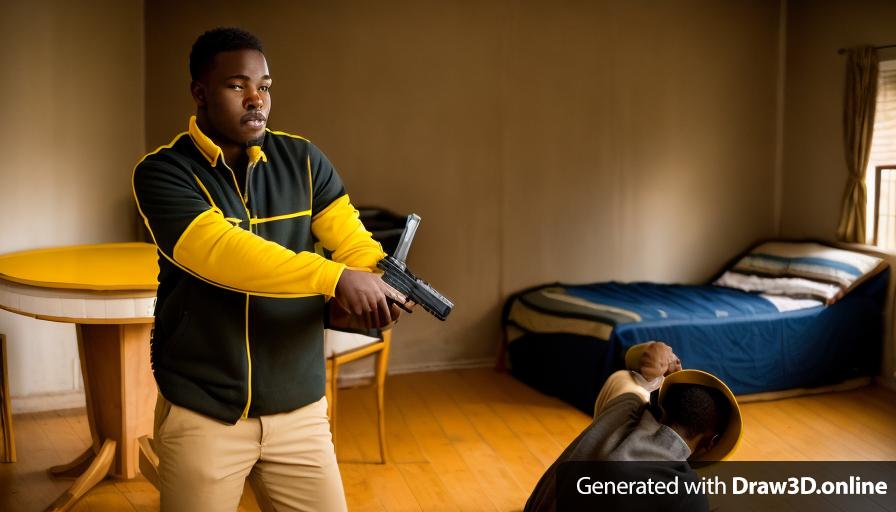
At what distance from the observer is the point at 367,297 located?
1.42 meters

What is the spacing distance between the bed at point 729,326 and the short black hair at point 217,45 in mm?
2936

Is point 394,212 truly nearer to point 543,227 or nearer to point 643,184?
point 543,227

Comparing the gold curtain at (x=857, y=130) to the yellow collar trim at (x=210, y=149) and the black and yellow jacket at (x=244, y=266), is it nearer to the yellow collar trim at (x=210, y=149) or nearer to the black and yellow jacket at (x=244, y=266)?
the black and yellow jacket at (x=244, y=266)

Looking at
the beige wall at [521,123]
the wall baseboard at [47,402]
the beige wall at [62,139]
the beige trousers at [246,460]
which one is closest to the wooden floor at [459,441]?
the wall baseboard at [47,402]

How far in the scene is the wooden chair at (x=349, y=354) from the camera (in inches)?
133

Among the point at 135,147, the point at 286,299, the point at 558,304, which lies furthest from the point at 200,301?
the point at 558,304

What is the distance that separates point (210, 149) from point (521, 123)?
3.63 meters

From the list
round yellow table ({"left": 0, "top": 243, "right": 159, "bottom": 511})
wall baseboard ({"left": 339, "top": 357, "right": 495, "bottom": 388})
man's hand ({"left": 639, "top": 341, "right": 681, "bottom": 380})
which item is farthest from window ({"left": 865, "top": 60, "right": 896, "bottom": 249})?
round yellow table ({"left": 0, "top": 243, "right": 159, "bottom": 511})

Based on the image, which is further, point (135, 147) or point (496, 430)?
point (135, 147)

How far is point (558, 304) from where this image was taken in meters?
4.68

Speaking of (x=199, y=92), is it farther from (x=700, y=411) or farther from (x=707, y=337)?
(x=707, y=337)

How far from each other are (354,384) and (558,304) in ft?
3.82

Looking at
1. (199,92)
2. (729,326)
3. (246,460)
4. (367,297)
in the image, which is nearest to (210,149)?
(199,92)

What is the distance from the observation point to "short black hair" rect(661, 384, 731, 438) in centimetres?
191
